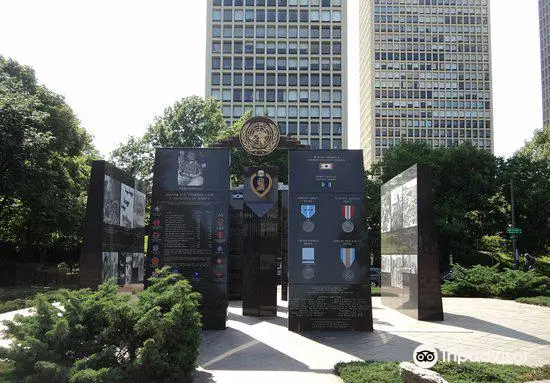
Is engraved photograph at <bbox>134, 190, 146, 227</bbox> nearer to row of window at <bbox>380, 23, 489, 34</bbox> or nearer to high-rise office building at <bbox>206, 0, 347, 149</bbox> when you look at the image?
high-rise office building at <bbox>206, 0, 347, 149</bbox>

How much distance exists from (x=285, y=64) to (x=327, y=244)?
9402cm

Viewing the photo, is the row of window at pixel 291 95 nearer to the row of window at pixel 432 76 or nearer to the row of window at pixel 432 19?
the row of window at pixel 432 76

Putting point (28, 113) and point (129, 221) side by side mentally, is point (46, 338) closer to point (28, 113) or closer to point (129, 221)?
point (129, 221)

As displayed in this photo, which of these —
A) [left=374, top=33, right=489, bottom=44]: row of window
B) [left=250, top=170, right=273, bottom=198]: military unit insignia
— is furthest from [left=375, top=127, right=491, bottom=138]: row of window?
[left=250, top=170, right=273, bottom=198]: military unit insignia

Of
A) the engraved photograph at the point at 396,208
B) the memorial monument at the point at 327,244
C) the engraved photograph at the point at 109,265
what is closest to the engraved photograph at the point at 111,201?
the engraved photograph at the point at 109,265

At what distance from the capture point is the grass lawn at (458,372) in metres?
6.61

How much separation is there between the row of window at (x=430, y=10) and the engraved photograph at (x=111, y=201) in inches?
5174

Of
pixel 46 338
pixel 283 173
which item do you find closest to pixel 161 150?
pixel 46 338

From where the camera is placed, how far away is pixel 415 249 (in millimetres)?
13648

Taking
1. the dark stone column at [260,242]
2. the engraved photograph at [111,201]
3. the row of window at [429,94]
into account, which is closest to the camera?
the engraved photograph at [111,201]

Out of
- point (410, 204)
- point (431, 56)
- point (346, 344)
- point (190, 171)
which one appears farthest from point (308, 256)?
point (431, 56)

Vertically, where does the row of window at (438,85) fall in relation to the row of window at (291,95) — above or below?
above

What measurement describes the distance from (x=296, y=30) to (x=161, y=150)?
95.8 m

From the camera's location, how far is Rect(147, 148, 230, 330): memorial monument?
39.2 ft
